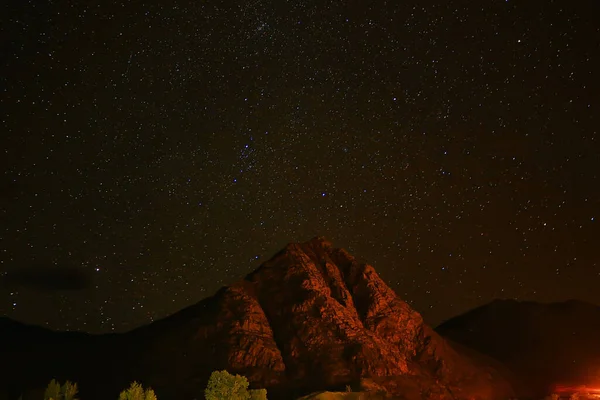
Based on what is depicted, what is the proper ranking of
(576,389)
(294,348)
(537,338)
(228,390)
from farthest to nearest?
(537,338), (576,389), (294,348), (228,390)

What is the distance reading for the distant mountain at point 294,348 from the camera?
195 feet

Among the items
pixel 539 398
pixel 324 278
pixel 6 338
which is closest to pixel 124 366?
pixel 324 278

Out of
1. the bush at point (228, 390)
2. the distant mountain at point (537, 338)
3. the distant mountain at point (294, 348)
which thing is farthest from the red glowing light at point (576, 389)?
the bush at point (228, 390)

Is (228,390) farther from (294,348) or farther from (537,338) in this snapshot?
(537,338)

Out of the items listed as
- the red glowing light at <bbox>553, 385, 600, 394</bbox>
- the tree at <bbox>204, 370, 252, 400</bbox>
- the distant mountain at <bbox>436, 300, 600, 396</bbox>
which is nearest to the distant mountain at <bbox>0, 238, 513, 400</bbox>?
the red glowing light at <bbox>553, 385, 600, 394</bbox>

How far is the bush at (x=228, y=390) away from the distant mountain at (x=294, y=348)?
1070 inches

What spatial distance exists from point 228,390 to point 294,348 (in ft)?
125

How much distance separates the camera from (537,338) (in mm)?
118875

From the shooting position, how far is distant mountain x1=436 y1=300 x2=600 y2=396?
3669 inches

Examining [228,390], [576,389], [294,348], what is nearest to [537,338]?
[576,389]

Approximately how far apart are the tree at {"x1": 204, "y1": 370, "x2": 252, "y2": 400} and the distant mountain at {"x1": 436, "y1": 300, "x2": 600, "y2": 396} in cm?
6238

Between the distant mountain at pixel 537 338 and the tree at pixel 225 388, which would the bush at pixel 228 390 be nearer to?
the tree at pixel 225 388

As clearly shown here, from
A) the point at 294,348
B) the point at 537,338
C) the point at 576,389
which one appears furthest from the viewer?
the point at 537,338

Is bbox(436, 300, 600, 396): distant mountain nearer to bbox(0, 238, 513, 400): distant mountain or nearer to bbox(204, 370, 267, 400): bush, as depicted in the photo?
bbox(0, 238, 513, 400): distant mountain
